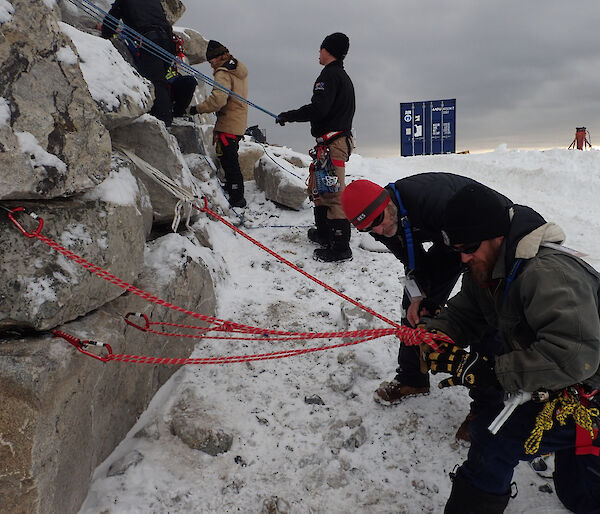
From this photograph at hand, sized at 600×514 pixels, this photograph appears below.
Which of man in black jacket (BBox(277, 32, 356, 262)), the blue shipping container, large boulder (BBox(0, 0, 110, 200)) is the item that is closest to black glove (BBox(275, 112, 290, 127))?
man in black jacket (BBox(277, 32, 356, 262))

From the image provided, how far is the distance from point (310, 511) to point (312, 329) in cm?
186

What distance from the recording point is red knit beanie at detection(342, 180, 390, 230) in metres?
2.59

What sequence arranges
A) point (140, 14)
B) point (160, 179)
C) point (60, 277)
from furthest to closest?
point (140, 14)
point (160, 179)
point (60, 277)

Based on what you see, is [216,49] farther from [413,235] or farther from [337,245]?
[413,235]

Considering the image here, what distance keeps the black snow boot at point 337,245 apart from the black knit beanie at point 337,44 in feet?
6.75

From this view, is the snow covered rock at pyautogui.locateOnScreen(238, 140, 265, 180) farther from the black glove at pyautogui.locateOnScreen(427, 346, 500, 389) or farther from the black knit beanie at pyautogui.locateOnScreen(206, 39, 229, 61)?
the black glove at pyautogui.locateOnScreen(427, 346, 500, 389)

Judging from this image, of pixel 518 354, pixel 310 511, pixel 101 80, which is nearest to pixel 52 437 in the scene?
pixel 310 511

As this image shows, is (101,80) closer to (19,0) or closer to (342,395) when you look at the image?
(19,0)

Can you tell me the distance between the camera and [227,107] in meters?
6.11

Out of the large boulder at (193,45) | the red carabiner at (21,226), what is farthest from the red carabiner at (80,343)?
→ the large boulder at (193,45)

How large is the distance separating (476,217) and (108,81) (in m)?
2.82

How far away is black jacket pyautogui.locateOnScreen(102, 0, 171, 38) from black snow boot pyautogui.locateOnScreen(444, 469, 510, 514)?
5.92 m

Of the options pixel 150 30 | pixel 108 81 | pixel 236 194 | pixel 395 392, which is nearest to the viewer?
pixel 395 392

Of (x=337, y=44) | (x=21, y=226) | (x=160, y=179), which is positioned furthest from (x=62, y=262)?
(x=337, y=44)
